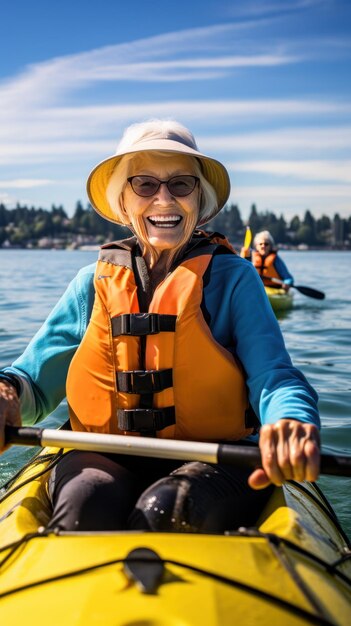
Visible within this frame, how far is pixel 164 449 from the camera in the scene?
76.7 inches

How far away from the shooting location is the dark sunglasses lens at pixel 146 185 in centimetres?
240

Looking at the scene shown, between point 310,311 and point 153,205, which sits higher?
point 153,205

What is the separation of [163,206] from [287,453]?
3.05 ft

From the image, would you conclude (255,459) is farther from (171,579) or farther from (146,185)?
(146,185)

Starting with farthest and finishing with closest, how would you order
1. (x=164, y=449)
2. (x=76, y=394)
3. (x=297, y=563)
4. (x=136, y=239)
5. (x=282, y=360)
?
(x=136, y=239)
(x=76, y=394)
(x=282, y=360)
(x=164, y=449)
(x=297, y=563)

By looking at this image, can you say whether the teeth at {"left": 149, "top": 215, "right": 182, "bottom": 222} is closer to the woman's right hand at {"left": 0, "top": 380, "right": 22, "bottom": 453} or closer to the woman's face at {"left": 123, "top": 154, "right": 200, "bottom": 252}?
the woman's face at {"left": 123, "top": 154, "right": 200, "bottom": 252}

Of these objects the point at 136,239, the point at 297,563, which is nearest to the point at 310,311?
the point at 136,239

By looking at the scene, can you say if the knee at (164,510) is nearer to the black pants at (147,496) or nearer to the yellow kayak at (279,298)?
the black pants at (147,496)

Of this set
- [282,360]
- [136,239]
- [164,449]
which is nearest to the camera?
[164,449]

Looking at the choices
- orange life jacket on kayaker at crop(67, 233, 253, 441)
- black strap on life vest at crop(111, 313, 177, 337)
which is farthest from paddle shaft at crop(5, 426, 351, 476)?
black strap on life vest at crop(111, 313, 177, 337)

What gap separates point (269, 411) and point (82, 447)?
1.68 feet

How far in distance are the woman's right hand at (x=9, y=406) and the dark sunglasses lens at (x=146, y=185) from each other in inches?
28.5

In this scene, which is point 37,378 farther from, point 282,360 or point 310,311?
point 310,311

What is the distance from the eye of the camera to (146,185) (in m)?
2.41
